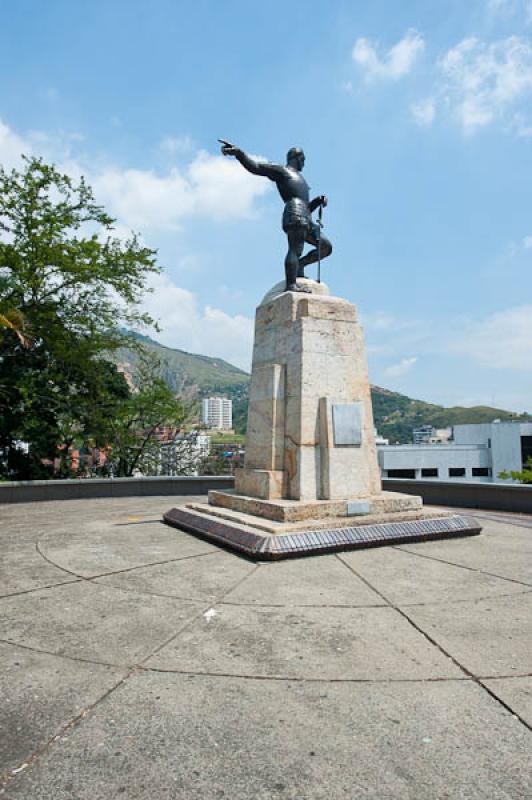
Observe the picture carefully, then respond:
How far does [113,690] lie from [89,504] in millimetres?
9149

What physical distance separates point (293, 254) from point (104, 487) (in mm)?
7959

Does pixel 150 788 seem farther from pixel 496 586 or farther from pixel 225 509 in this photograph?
pixel 225 509

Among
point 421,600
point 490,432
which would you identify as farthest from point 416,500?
point 490,432

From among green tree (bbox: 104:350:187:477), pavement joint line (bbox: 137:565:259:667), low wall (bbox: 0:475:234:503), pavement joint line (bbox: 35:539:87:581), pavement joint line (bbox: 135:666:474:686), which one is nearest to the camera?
pavement joint line (bbox: 135:666:474:686)

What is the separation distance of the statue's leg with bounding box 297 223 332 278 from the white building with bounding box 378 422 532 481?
130 feet

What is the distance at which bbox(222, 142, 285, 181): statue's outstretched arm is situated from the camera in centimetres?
828

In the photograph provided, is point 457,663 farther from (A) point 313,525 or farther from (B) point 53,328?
(B) point 53,328

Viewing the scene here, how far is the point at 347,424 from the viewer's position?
23.9 feet

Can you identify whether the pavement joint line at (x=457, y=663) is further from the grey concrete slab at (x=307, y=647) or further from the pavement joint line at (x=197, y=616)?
the pavement joint line at (x=197, y=616)

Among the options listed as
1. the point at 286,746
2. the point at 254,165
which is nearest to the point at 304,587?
the point at 286,746

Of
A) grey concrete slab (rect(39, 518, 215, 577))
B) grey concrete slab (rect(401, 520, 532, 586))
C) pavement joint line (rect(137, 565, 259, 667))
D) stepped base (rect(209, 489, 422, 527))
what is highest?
stepped base (rect(209, 489, 422, 527))

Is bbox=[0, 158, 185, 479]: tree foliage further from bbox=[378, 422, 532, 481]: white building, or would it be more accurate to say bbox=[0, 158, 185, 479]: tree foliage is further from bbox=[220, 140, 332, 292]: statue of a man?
bbox=[378, 422, 532, 481]: white building

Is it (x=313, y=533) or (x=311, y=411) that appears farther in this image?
(x=311, y=411)

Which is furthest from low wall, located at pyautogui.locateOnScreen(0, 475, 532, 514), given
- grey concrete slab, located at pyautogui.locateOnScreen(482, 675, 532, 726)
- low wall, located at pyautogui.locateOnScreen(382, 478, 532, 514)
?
grey concrete slab, located at pyautogui.locateOnScreen(482, 675, 532, 726)
